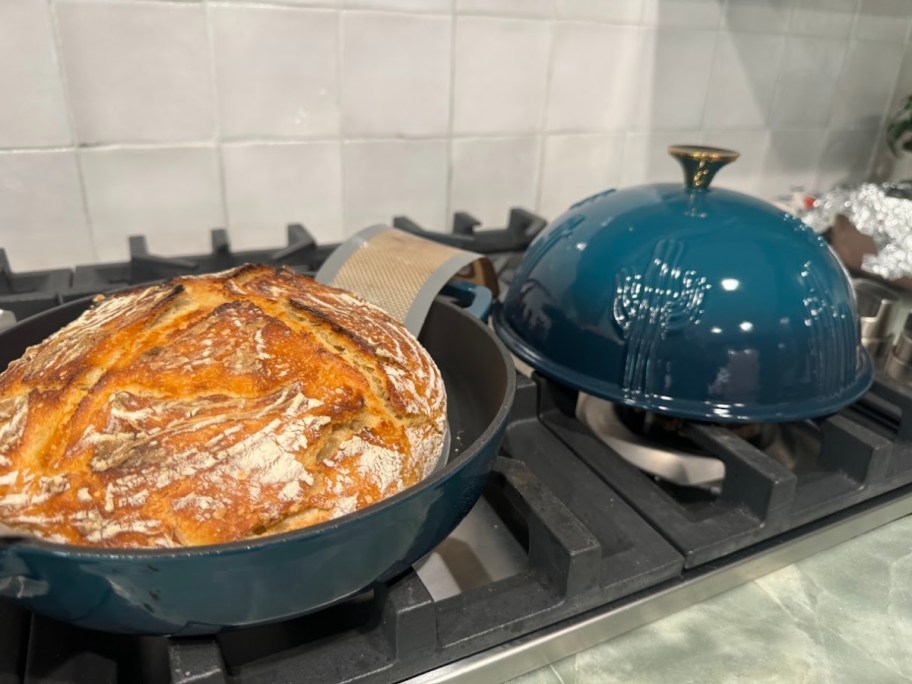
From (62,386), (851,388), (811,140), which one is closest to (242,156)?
(62,386)

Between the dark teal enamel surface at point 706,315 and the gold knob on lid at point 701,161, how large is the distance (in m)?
0.02

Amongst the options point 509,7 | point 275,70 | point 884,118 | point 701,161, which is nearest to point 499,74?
point 509,7

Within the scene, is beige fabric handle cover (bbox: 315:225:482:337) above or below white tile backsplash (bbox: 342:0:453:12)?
below

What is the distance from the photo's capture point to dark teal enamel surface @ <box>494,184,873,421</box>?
561mm

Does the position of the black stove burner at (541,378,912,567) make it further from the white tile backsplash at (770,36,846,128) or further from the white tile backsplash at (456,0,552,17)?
the white tile backsplash at (770,36,846,128)

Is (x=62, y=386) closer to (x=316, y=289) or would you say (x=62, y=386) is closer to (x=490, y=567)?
(x=316, y=289)

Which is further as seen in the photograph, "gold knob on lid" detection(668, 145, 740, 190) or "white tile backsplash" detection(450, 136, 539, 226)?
"white tile backsplash" detection(450, 136, 539, 226)

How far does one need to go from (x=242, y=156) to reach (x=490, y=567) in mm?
635

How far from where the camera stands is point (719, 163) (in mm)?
639

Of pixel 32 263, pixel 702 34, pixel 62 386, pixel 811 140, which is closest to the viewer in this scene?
pixel 62 386

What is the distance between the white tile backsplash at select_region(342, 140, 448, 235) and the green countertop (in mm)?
703

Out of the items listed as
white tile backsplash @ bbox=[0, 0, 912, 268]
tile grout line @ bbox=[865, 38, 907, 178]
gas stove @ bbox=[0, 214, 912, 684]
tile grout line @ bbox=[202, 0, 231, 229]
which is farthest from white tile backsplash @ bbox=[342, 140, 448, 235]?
tile grout line @ bbox=[865, 38, 907, 178]

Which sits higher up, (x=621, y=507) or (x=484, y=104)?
(x=484, y=104)

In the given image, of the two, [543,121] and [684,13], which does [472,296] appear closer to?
[543,121]
